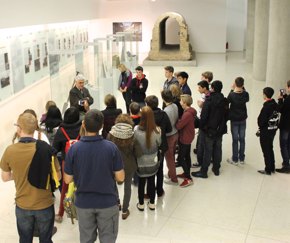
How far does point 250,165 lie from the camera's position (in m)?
7.66

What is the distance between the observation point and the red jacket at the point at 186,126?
6457 millimetres

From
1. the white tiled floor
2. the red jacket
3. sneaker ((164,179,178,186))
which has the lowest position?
the white tiled floor

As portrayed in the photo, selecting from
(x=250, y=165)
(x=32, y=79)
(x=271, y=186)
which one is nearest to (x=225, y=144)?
(x=250, y=165)

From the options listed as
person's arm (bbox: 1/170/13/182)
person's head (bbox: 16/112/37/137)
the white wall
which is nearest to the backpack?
person's head (bbox: 16/112/37/137)

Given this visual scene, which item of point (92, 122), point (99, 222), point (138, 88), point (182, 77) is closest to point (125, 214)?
point (99, 222)

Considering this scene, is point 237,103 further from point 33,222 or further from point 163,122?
point 33,222

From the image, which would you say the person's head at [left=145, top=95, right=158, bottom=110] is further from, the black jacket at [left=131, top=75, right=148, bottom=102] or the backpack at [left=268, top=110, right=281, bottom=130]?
the black jacket at [left=131, top=75, right=148, bottom=102]

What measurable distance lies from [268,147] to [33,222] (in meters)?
4.44

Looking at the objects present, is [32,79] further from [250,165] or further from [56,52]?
[250,165]

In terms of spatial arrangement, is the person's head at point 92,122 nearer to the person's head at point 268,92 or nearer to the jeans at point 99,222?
the jeans at point 99,222

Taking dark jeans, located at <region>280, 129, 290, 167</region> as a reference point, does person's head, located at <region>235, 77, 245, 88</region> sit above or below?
above

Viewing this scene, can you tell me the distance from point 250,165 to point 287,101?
4.87 ft

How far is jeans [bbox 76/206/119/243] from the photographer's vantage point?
12.8ft

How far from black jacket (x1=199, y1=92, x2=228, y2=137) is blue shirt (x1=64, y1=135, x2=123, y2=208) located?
10.7 ft
